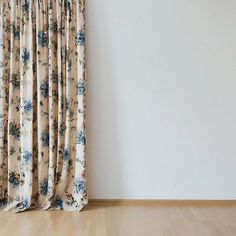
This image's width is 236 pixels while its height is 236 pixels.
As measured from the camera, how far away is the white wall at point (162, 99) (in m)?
2.96

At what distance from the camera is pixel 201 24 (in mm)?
2967

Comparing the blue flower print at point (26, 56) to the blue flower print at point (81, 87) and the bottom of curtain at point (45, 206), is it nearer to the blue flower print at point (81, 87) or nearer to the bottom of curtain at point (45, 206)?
the blue flower print at point (81, 87)

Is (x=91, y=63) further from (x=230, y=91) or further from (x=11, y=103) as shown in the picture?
(x=230, y=91)

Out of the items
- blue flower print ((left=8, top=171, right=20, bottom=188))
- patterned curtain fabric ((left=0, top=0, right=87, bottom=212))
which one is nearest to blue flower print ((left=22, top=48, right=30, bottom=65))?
patterned curtain fabric ((left=0, top=0, right=87, bottom=212))

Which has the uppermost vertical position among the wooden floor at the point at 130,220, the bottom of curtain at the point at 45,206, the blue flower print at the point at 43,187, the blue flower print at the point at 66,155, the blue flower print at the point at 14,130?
the blue flower print at the point at 14,130

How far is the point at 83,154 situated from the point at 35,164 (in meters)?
0.49

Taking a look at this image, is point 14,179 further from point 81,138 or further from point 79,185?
point 81,138

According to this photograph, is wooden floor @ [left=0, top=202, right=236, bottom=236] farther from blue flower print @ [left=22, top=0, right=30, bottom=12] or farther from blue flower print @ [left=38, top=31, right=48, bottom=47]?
blue flower print @ [left=22, top=0, right=30, bottom=12]

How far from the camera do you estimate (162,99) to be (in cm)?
298

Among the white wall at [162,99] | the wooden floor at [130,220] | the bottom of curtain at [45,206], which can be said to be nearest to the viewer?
the wooden floor at [130,220]

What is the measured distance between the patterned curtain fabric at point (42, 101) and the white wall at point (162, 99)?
17cm

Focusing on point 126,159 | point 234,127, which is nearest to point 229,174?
point 234,127

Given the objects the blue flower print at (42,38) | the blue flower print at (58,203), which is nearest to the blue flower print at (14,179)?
the blue flower print at (58,203)

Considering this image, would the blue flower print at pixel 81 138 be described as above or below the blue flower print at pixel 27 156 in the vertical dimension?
above
